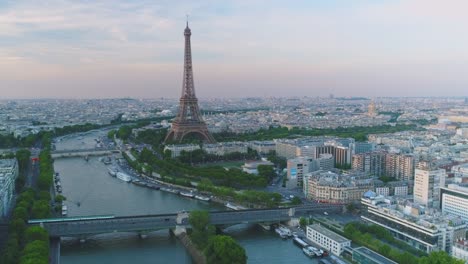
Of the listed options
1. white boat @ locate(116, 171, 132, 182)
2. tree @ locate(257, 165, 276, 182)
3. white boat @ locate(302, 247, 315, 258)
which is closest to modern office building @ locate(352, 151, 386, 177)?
tree @ locate(257, 165, 276, 182)

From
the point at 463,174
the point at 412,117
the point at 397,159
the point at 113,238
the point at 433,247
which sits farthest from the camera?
the point at 412,117

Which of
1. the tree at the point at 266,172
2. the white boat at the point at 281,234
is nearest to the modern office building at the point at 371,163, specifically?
the tree at the point at 266,172

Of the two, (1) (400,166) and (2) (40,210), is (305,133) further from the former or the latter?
(2) (40,210)

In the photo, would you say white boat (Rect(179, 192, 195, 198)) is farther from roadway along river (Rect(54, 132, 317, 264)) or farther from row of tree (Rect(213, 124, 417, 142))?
row of tree (Rect(213, 124, 417, 142))

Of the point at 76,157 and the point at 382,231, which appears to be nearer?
the point at 382,231

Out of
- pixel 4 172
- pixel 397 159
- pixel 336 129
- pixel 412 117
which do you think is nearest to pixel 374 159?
pixel 397 159

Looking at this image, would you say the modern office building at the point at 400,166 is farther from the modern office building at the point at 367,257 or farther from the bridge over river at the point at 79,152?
the bridge over river at the point at 79,152

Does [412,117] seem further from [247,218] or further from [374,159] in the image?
[247,218]
